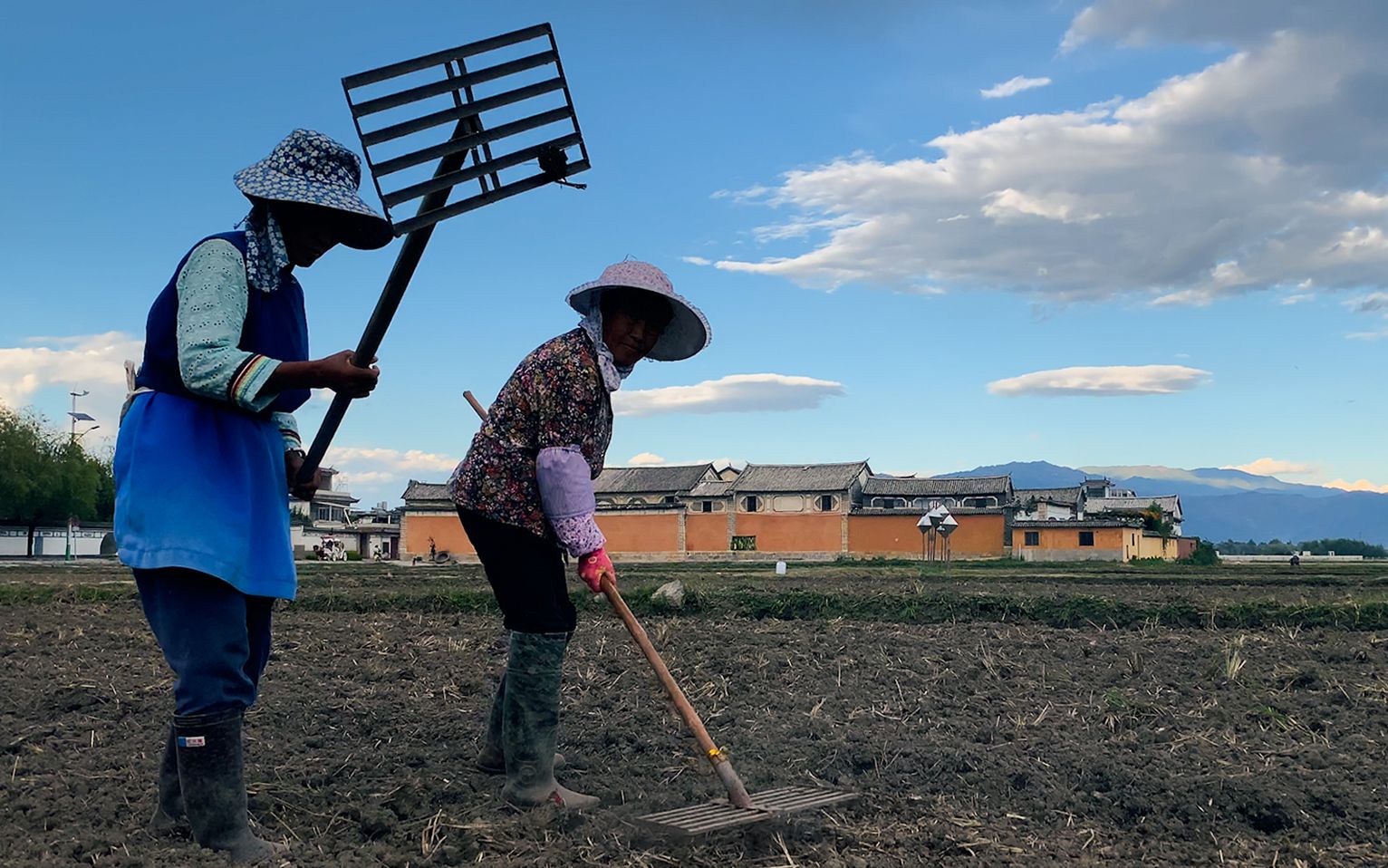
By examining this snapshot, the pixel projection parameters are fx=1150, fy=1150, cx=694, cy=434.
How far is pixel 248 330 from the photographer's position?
3.13m

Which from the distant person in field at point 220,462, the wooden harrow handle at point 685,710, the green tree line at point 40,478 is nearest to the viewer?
the distant person in field at point 220,462

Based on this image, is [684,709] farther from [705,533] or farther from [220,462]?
[705,533]

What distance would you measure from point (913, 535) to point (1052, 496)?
19.7 m

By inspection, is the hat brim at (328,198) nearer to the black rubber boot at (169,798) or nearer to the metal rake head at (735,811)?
the black rubber boot at (169,798)

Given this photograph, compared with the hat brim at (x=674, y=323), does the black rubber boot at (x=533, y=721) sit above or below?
below

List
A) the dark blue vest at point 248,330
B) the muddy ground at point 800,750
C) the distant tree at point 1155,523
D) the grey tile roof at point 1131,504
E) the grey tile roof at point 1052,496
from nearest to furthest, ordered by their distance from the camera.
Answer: the dark blue vest at point 248,330 < the muddy ground at point 800,750 < the distant tree at point 1155,523 < the grey tile roof at point 1052,496 < the grey tile roof at point 1131,504

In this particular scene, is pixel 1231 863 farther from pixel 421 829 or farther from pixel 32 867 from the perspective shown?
pixel 32 867

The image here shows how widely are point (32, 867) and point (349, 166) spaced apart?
2.00 meters

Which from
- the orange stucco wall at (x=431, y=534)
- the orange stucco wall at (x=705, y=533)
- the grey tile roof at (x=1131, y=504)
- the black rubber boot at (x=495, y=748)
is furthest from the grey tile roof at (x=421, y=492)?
the black rubber boot at (x=495, y=748)

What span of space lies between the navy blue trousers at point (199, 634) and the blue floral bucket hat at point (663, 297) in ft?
4.70

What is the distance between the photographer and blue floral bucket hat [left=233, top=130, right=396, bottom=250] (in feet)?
10.1

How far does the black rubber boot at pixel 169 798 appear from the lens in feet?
10.5

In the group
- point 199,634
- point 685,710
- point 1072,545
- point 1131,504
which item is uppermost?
point 1131,504

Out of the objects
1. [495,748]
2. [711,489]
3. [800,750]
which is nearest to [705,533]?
[711,489]
